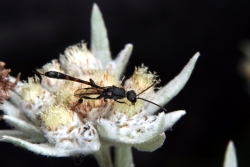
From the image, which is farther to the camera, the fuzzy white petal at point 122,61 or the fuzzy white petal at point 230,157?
the fuzzy white petal at point 122,61

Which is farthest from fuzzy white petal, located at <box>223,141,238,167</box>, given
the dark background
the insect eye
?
the dark background

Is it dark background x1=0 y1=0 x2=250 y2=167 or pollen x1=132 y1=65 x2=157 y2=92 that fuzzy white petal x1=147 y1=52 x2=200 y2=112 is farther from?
dark background x1=0 y1=0 x2=250 y2=167

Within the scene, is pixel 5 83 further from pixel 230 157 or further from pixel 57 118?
pixel 230 157

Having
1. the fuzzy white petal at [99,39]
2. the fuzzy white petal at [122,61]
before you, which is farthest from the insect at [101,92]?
the fuzzy white petal at [99,39]

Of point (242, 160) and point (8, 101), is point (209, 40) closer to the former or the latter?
point (242, 160)

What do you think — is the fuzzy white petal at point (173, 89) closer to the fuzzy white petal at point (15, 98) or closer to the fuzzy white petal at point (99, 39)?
the fuzzy white petal at point (99, 39)

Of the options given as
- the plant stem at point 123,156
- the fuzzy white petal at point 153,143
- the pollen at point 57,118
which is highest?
the pollen at point 57,118

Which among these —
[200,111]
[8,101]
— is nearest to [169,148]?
[200,111]

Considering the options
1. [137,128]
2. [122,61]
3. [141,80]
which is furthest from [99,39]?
[137,128]
